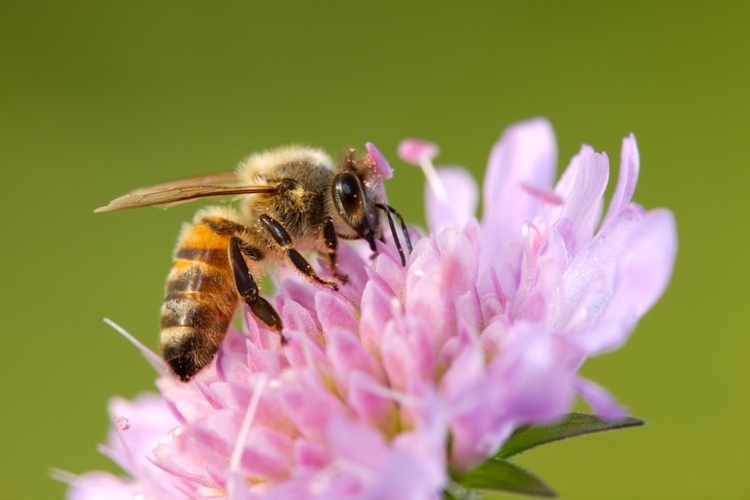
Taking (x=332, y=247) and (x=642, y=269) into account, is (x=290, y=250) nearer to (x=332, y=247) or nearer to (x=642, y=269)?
(x=332, y=247)

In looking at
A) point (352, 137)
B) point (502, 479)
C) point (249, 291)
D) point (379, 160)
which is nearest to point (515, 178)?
point (379, 160)

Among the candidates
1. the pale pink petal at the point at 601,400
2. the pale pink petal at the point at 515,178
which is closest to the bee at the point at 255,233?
the pale pink petal at the point at 515,178

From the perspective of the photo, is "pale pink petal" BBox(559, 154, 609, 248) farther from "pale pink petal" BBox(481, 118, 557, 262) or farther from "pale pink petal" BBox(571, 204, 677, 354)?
"pale pink petal" BBox(481, 118, 557, 262)

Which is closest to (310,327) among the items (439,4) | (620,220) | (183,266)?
(183,266)

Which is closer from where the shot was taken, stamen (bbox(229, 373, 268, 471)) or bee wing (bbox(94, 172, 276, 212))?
stamen (bbox(229, 373, 268, 471))

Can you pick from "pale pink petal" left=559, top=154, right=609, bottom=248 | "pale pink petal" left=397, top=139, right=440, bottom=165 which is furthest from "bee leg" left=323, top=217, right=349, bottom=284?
"pale pink petal" left=559, top=154, right=609, bottom=248

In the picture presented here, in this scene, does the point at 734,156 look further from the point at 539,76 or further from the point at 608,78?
the point at 539,76
